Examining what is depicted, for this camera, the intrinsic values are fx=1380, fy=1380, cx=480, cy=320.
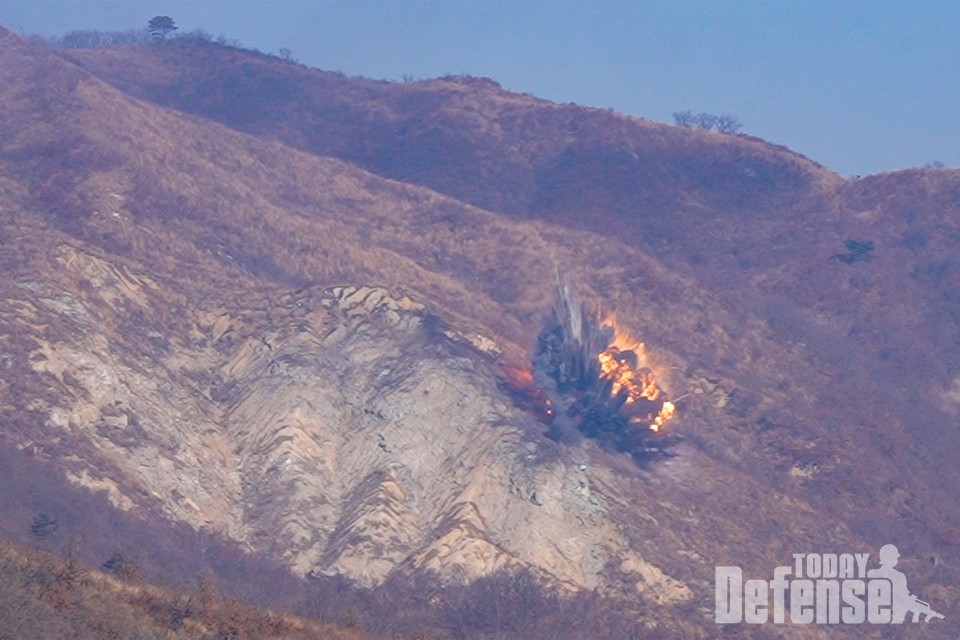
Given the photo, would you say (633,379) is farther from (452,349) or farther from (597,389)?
(452,349)

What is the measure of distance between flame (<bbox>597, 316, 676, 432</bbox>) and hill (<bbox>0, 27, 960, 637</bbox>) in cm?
196

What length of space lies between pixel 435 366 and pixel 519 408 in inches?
171

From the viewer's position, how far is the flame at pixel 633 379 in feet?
195

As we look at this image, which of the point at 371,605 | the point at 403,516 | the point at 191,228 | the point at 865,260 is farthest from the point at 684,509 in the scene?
the point at 865,260

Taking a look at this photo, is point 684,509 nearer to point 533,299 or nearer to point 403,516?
point 403,516

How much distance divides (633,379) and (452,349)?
27.2 feet

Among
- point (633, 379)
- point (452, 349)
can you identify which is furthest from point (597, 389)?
point (452, 349)

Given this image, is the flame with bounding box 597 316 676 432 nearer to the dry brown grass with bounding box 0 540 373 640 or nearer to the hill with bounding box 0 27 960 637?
the hill with bounding box 0 27 960 637

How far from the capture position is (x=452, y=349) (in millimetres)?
62094

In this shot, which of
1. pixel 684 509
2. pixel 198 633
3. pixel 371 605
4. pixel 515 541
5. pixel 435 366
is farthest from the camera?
pixel 435 366

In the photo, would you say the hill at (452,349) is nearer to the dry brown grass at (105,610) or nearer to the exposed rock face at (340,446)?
the exposed rock face at (340,446)

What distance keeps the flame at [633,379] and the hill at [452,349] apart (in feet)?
6.43

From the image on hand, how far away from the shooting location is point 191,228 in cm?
7338

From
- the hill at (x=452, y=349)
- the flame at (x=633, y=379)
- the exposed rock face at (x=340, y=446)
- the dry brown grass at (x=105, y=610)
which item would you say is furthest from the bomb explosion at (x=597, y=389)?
the dry brown grass at (x=105, y=610)
